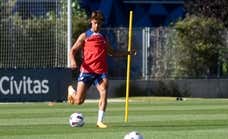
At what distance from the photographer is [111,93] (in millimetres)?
37844

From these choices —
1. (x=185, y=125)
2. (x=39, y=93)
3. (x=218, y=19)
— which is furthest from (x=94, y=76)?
(x=218, y=19)

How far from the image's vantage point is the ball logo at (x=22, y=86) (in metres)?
32.3

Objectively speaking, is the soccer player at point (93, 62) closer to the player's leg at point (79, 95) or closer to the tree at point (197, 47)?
the player's leg at point (79, 95)

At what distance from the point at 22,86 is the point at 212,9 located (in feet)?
47.7

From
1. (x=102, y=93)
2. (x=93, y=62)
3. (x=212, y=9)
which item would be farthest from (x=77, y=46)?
(x=212, y=9)

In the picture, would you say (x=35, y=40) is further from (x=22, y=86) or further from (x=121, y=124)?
(x=121, y=124)

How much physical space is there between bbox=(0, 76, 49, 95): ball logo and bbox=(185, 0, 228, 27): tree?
42.3ft

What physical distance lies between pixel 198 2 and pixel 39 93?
14.5 m

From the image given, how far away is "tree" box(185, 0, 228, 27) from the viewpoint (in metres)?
43.3

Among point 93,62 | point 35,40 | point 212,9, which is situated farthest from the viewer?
point 212,9

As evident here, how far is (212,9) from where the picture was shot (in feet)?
144

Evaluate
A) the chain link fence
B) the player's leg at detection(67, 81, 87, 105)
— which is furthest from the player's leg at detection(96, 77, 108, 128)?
the chain link fence

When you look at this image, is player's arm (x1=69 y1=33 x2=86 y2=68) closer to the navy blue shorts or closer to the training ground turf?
the navy blue shorts

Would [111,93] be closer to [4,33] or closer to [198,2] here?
[4,33]
